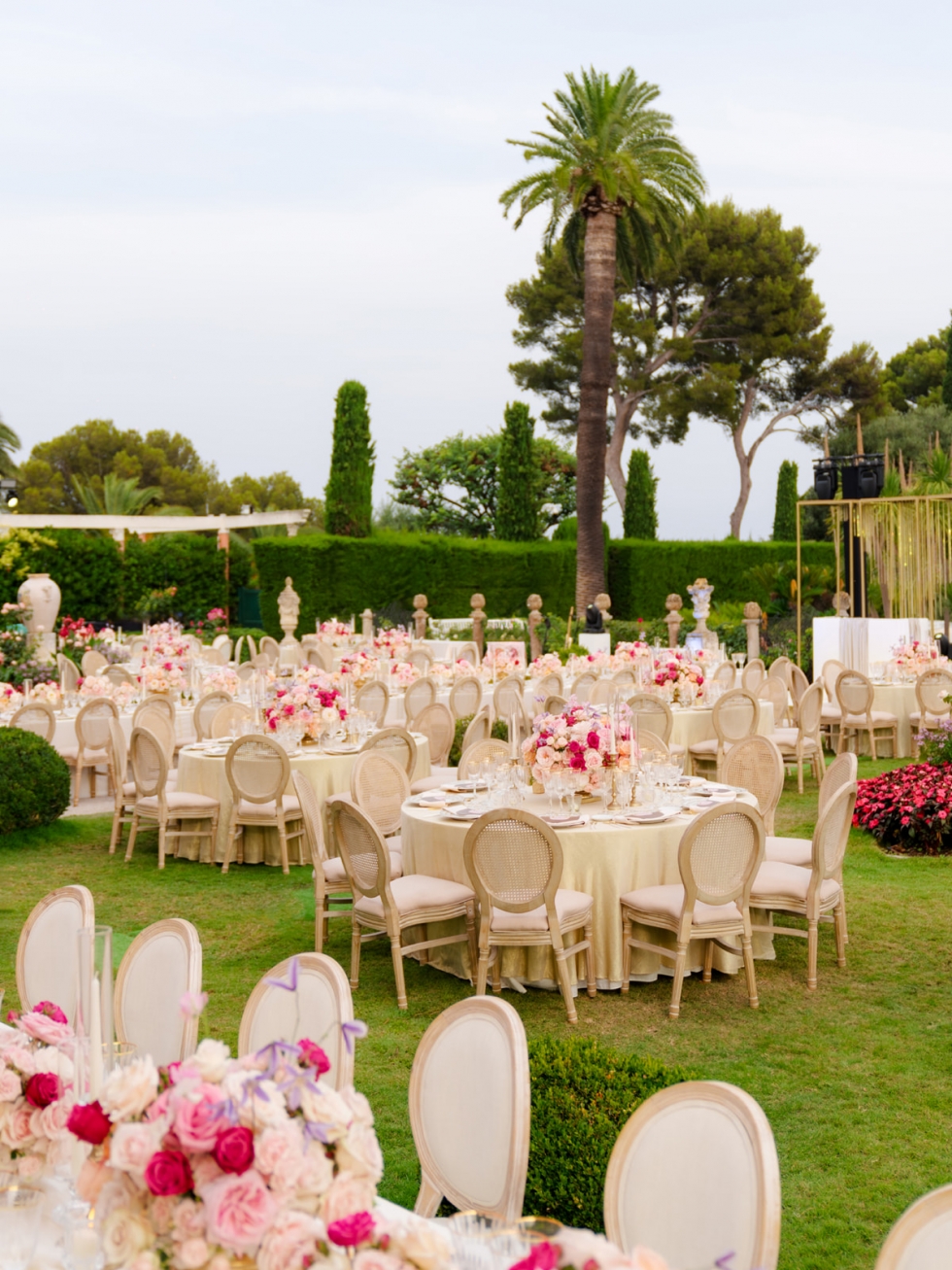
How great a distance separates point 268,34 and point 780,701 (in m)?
11.7

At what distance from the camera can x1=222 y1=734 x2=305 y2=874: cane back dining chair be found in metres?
8.21

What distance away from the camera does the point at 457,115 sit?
958 inches

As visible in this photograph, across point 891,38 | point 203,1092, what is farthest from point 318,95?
point 203,1092

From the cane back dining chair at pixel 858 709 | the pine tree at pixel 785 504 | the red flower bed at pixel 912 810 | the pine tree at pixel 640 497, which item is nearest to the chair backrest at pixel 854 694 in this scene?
the cane back dining chair at pixel 858 709

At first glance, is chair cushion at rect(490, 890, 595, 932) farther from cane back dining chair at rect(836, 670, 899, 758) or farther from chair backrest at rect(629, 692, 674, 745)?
cane back dining chair at rect(836, 670, 899, 758)

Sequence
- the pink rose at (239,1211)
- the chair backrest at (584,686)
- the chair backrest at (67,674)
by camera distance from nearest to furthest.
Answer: the pink rose at (239,1211) < the chair backrest at (584,686) < the chair backrest at (67,674)

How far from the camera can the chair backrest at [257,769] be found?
8180mm

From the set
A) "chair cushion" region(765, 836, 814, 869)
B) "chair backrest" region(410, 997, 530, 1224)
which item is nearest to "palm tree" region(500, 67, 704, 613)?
"chair cushion" region(765, 836, 814, 869)

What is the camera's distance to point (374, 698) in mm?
11773

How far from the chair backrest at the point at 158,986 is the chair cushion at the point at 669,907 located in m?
2.59

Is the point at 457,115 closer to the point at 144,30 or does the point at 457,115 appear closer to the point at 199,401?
the point at 144,30

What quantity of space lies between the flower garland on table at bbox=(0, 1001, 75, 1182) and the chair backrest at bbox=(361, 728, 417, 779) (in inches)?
229

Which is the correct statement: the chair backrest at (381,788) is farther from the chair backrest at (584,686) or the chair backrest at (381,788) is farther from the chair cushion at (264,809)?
the chair backrest at (584,686)

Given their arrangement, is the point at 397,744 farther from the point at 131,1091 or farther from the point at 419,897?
the point at 131,1091
